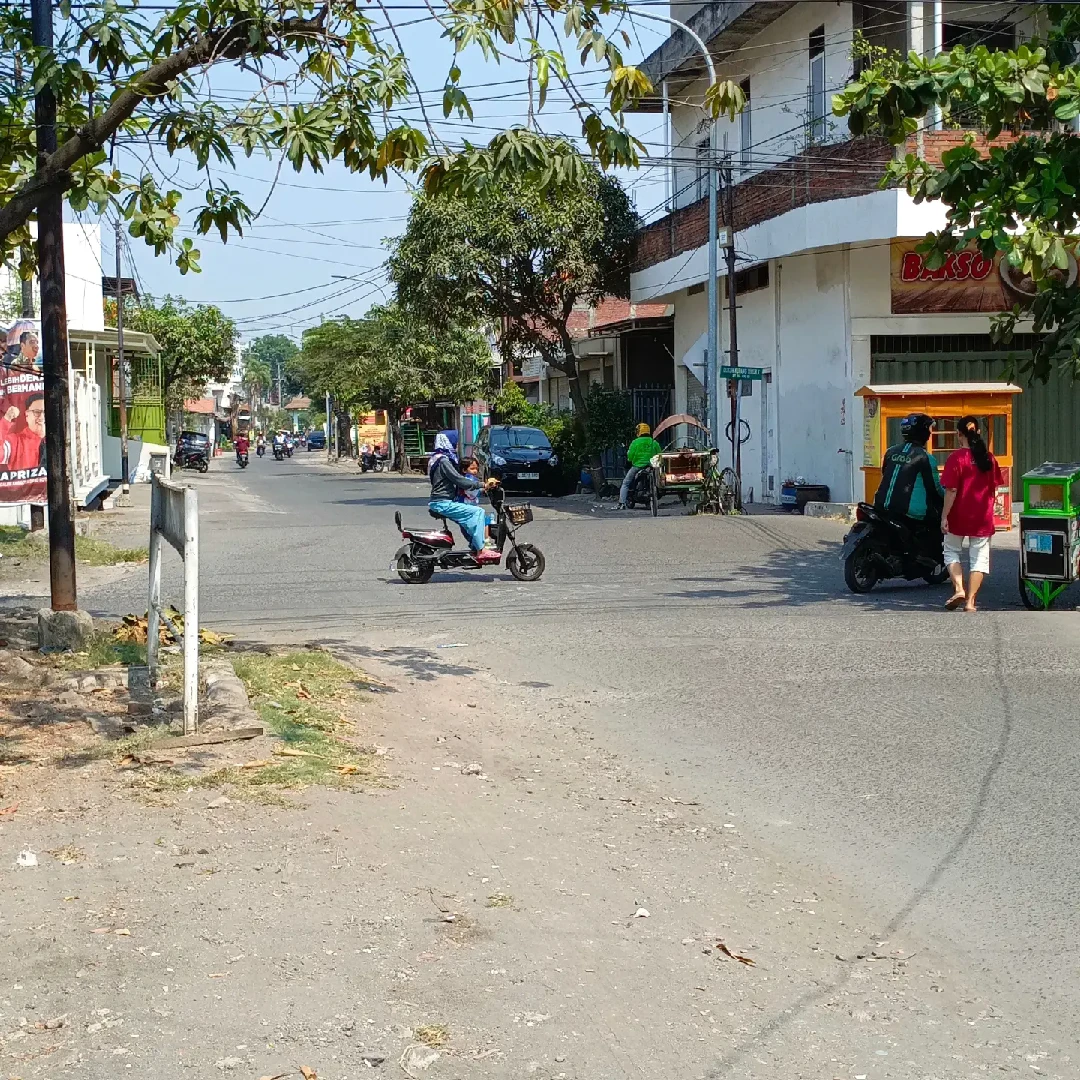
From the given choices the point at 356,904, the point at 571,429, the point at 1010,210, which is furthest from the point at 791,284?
the point at 356,904

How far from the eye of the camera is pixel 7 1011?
4273 millimetres

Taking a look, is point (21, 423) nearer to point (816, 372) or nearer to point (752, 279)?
point (816, 372)

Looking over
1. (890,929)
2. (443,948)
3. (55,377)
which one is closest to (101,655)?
(55,377)

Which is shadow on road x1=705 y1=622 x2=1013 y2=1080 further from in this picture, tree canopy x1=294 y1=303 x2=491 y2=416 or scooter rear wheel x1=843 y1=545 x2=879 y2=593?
tree canopy x1=294 y1=303 x2=491 y2=416

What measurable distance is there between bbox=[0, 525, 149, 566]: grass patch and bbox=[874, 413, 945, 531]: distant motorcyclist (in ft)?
29.8

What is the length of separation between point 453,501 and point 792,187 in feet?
42.6

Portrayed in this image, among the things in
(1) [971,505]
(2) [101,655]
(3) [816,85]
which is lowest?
A: (2) [101,655]

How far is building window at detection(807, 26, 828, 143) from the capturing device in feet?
83.8

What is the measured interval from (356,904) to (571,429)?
31.3 metres

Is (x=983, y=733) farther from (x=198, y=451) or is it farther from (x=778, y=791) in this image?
(x=198, y=451)

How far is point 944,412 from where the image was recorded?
20656mm

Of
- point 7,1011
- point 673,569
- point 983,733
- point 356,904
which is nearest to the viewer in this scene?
point 7,1011

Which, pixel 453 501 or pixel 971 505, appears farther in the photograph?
pixel 453 501

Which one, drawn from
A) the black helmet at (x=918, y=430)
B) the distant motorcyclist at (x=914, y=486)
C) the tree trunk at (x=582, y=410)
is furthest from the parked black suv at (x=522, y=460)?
the black helmet at (x=918, y=430)
